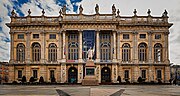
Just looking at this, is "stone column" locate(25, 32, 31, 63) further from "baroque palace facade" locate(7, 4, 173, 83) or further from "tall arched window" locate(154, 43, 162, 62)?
"tall arched window" locate(154, 43, 162, 62)

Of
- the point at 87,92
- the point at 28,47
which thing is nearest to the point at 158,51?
the point at 28,47

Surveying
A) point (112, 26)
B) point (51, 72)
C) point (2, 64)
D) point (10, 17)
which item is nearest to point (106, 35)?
point (112, 26)

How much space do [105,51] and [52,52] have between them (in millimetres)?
11984

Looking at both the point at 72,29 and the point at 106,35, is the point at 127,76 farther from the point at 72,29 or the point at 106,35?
the point at 72,29

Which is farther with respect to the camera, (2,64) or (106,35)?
(2,64)

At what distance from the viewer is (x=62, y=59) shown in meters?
62.1

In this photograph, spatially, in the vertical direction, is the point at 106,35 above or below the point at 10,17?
below

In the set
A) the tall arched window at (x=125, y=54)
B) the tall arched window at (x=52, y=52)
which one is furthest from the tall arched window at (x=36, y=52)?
Answer: the tall arched window at (x=125, y=54)

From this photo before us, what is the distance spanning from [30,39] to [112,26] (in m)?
18.7

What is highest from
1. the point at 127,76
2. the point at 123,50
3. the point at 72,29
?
the point at 72,29

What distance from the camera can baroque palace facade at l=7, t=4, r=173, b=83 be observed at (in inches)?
2450

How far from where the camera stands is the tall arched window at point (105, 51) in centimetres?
6322

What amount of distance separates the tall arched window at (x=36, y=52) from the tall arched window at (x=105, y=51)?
14.1m

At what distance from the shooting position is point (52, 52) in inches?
2537
